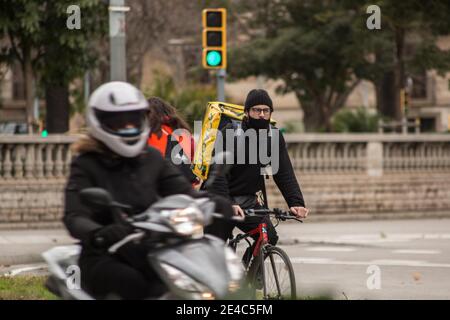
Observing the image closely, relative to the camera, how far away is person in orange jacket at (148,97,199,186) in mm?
9250

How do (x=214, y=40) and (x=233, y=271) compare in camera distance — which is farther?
(x=214, y=40)

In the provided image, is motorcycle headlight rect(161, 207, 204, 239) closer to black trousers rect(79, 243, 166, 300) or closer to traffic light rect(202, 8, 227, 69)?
black trousers rect(79, 243, 166, 300)

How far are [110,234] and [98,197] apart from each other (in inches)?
7.6

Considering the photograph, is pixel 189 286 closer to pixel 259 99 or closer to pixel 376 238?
pixel 259 99

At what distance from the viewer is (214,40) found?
728 inches

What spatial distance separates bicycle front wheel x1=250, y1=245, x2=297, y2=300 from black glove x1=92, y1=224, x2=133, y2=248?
311 cm

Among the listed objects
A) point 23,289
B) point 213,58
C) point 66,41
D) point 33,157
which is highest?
point 66,41

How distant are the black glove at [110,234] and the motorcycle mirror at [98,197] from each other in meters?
0.11

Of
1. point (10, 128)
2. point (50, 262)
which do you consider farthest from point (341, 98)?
point (50, 262)

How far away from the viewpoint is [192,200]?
5660 millimetres

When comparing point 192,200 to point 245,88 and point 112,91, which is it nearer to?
point 112,91

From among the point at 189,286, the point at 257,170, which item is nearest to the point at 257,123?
the point at 257,170

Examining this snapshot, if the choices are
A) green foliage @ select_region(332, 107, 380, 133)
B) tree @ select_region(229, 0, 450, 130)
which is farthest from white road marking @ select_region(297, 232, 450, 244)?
green foliage @ select_region(332, 107, 380, 133)

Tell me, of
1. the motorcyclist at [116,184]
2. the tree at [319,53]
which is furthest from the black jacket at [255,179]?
the tree at [319,53]
